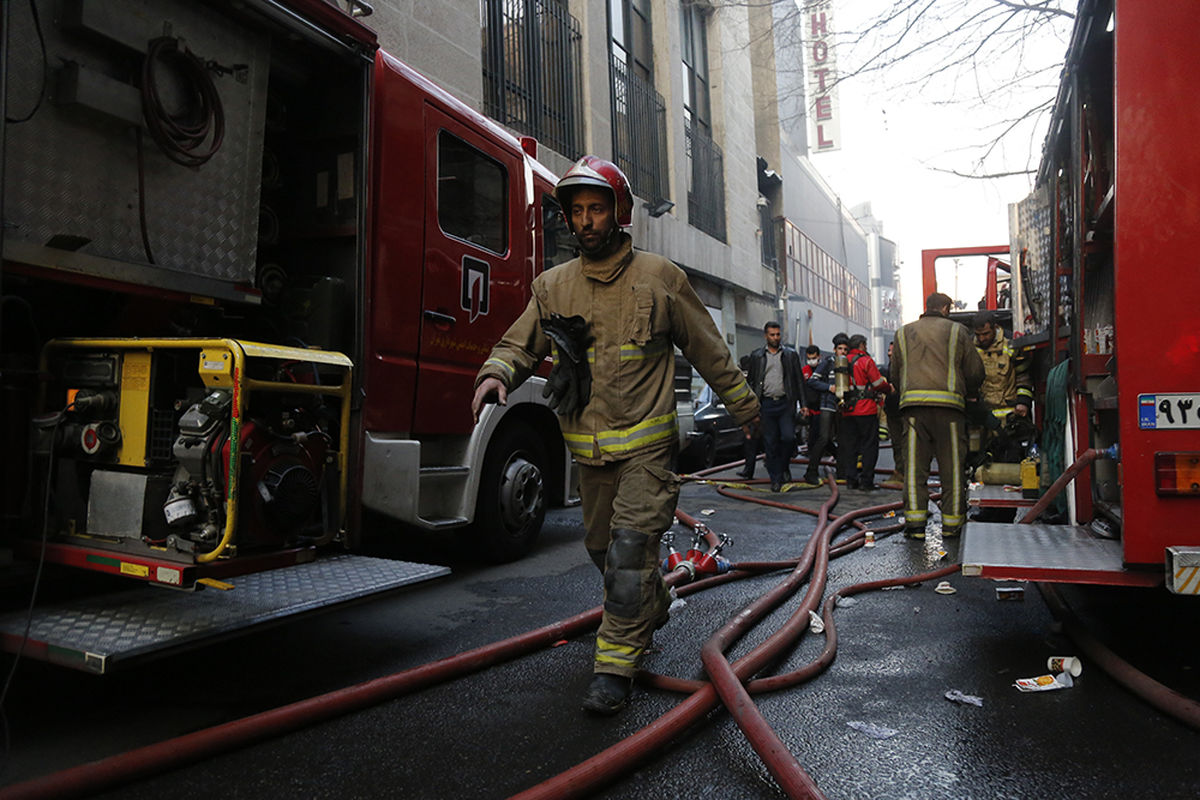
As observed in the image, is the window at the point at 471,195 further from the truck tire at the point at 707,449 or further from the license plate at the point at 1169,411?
the truck tire at the point at 707,449

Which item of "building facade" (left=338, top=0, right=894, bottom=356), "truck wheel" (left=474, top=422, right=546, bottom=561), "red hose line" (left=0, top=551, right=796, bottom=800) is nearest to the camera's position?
"red hose line" (left=0, top=551, right=796, bottom=800)

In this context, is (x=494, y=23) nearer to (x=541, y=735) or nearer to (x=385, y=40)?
(x=385, y=40)

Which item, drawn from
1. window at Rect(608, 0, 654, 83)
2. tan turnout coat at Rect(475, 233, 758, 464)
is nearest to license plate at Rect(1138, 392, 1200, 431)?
tan turnout coat at Rect(475, 233, 758, 464)

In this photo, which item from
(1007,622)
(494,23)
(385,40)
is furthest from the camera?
(494,23)

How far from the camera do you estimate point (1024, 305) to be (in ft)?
24.9

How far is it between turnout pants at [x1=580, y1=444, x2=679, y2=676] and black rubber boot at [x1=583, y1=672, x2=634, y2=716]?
3 cm

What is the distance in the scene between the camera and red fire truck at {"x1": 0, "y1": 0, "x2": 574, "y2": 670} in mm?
2906

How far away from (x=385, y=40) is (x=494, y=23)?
325 cm

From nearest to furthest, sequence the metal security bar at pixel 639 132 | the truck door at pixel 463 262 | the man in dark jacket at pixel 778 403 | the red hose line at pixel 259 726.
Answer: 1. the red hose line at pixel 259 726
2. the truck door at pixel 463 262
3. the man in dark jacket at pixel 778 403
4. the metal security bar at pixel 639 132

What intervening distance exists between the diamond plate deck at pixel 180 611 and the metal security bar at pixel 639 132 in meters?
12.5

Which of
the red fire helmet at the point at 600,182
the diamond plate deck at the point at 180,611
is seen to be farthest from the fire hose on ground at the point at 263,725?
the red fire helmet at the point at 600,182

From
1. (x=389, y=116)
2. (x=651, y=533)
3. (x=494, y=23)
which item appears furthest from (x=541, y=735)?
(x=494, y=23)

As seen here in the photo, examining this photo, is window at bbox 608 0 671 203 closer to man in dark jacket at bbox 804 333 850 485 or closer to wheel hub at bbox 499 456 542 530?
man in dark jacket at bbox 804 333 850 485

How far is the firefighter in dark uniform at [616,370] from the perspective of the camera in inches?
118
